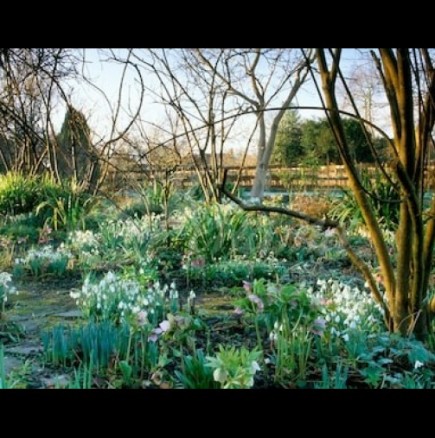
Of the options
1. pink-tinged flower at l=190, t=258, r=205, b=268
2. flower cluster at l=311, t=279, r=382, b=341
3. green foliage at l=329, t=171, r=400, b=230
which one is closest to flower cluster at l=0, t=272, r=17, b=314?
pink-tinged flower at l=190, t=258, r=205, b=268

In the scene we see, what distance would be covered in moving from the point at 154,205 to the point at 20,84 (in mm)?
1001

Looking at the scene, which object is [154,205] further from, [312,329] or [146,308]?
[312,329]

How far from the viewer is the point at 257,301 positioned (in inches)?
62.7

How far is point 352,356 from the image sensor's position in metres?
1.56

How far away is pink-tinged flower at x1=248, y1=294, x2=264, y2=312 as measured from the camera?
1583 millimetres

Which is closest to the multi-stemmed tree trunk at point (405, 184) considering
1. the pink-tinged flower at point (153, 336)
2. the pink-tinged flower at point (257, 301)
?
the pink-tinged flower at point (257, 301)

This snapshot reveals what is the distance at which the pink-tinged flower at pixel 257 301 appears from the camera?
5.19 ft

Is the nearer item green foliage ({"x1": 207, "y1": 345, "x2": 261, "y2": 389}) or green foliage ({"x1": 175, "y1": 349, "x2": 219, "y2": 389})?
green foliage ({"x1": 207, "y1": 345, "x2": 261, "y2": 389})

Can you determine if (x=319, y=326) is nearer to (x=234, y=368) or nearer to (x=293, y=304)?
(x=293, y=304)

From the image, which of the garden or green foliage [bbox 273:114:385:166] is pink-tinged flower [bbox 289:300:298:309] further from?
green foliage [bbox 273:114:385:166]
